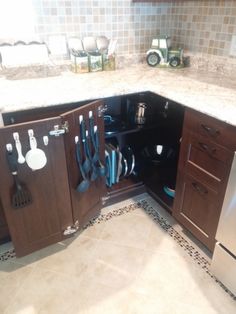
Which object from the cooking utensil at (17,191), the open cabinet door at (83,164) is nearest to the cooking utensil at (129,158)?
the open cabinet door at (83,164)

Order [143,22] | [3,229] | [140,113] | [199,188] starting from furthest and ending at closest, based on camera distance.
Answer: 1. [143,22]
2. [140,113]
3. [3,229]
4. [199,188]

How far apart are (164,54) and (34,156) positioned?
139 cm

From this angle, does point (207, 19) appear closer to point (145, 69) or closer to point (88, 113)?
point (145, 69)

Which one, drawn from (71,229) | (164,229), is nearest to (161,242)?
(164,229)

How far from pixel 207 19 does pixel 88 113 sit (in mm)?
1199

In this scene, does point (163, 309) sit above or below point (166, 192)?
below

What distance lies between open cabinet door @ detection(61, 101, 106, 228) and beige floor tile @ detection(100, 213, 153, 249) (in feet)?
0.49

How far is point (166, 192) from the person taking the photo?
1848 millimetres

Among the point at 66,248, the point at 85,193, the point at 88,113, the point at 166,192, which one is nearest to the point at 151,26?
the point at 88,113

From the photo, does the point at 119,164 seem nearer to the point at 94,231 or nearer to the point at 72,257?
the point at 94,231

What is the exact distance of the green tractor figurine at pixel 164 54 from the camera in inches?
80.0

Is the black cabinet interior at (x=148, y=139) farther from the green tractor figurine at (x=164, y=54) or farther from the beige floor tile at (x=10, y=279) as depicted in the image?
the beige floor tile at (x=10, y=279)

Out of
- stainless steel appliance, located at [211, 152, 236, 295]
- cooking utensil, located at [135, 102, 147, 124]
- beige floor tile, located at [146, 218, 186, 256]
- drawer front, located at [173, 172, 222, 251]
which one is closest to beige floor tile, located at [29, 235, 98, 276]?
beige floor tile, located at [146, 218, 186, 256]

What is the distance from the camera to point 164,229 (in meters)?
1.72
